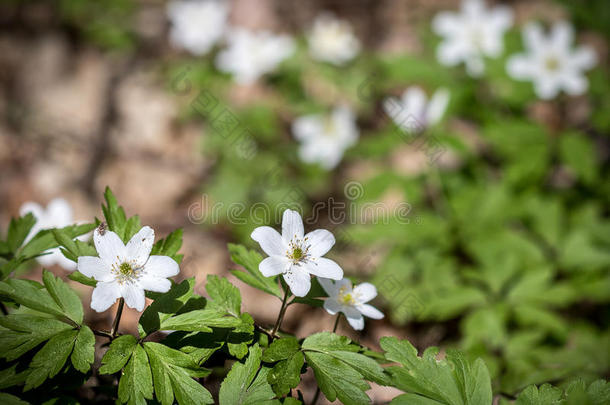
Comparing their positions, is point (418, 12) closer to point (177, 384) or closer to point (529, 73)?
point (529, 73)

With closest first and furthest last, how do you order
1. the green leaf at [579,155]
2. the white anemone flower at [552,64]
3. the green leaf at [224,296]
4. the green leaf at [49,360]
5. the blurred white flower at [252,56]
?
the green leaf at [49,360] → the green leaf at [224,296] → the green leaf at [579,155] → the white anemone flower at [552,64] → the blurred white flower at [252,56]

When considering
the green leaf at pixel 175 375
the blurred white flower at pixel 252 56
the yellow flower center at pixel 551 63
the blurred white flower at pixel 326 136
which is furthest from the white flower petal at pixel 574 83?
the green leaf at pixel 175 375

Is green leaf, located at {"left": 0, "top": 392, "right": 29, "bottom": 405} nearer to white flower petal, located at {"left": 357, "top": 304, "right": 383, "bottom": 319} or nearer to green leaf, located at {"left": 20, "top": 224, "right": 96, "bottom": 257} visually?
green leaf, located at {"left": 20, "top": 224, "right": 96, "bottom": 257}

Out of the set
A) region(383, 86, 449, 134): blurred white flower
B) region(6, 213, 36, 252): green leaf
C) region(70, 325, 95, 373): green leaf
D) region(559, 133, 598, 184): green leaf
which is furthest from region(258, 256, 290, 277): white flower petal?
region(559, 133, 598, 184): green leaf

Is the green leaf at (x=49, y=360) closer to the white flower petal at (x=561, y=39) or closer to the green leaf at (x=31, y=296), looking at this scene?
the green leaf at (x=31, y=296)

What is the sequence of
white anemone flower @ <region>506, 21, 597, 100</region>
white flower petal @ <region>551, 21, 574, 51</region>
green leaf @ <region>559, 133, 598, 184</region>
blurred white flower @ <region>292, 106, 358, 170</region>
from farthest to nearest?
blurred white flower @ <region>292, 106, 358, 170</region>, white flower petal @ <region>551, 21, 574, 51</region>, white anemone flower @ <region>506, 21, 597, 100</region>, green leaf @ <region>559, 133, 598, 184</region>

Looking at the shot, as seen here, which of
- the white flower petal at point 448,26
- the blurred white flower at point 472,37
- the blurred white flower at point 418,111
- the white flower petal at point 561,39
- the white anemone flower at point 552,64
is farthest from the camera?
the white flower petal at point 448,26

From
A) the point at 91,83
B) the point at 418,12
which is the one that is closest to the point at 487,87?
the point at 418,12
